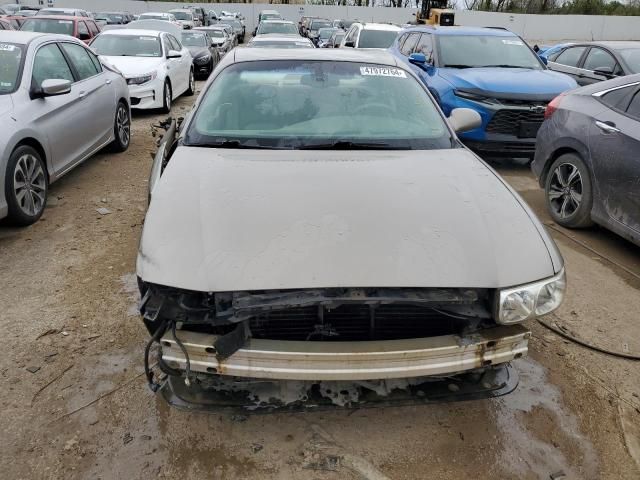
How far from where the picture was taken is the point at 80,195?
227 inches

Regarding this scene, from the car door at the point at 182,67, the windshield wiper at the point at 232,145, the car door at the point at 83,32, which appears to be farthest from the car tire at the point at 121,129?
the car door at the point at 83,32

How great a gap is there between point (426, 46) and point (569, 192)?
178 inches

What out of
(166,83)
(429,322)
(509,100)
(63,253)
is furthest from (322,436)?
(166,83)

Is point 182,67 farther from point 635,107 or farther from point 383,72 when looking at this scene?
point 635,107

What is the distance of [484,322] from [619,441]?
101 centimetres

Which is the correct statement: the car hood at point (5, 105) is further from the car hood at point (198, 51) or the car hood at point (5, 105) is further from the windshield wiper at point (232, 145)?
the car hood at point (198, 51)

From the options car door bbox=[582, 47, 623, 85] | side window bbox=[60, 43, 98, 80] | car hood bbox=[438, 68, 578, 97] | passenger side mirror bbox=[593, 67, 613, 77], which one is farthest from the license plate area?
side window bbox=[60, 43, 98, 80]

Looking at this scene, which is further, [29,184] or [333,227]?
[29,184]

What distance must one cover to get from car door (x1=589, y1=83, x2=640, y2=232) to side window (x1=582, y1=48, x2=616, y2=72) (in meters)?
4.49

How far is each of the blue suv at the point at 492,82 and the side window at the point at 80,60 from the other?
4.72 meters

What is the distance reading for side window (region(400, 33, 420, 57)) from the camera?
30.8ft

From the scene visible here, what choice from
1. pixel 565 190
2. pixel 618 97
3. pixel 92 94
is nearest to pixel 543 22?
pixel 618 97

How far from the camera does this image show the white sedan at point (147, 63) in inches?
373

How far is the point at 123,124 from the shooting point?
7395 mm
